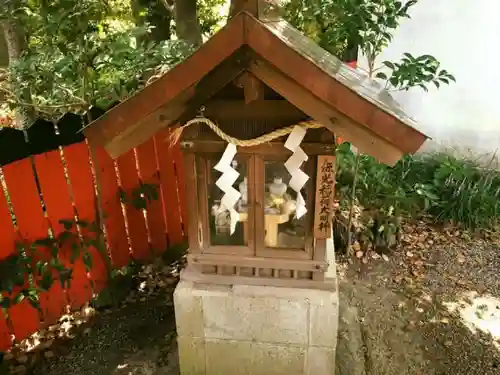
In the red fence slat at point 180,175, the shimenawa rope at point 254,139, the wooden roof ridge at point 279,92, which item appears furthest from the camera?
the red fence slat at point 180,175

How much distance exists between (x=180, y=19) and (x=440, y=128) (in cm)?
355

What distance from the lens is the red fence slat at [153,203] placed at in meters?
4.12

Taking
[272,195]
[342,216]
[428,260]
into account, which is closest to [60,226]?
[272,195]

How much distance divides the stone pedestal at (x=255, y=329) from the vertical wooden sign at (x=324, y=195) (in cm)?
43

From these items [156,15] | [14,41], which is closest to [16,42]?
[14,41]

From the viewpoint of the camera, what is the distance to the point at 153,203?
4379 millimetres

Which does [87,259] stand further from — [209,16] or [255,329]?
[209,16]

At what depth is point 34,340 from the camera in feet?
12.1

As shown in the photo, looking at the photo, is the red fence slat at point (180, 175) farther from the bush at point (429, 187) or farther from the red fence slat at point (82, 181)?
the bush at point (429, 187)

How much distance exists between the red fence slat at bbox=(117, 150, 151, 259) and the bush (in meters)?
Answer: 1.97

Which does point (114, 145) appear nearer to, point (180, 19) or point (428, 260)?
point (180, 19)

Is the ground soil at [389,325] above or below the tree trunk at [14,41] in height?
below

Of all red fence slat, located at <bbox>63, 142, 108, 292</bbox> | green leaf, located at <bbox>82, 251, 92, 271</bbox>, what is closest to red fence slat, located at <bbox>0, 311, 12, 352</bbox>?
green leaf, located at <bbox>82, 251, 92, 271</bbox>

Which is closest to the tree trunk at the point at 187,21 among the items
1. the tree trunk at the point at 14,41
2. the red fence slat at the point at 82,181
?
the tree trunk at the point at 14,41
